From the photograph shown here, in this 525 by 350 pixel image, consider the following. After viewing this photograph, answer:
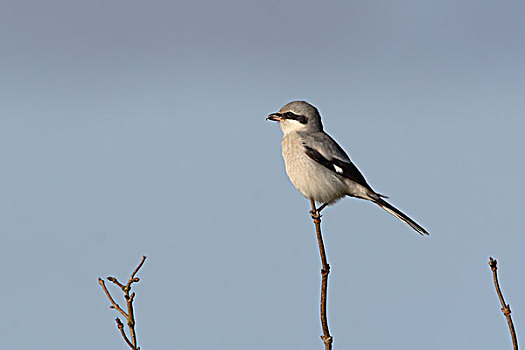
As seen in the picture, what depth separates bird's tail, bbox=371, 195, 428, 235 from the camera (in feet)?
18.7

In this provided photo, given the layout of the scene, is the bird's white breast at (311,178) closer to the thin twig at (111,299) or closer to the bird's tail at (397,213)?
the bird's tail at (397,213)

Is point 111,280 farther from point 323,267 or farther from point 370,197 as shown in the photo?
point 370,197

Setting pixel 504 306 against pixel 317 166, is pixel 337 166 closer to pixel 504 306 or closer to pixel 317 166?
pixel 317 166

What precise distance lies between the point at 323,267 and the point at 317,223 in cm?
37

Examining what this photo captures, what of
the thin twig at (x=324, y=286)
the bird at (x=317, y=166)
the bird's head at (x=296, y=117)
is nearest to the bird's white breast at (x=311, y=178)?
the bird at (x=317, y=166)

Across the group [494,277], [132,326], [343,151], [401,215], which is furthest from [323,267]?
[343,151]

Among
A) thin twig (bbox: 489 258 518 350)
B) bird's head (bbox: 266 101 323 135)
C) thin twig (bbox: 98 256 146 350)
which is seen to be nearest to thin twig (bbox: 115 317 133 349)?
thin twig (bbox: 98 256 146 350)

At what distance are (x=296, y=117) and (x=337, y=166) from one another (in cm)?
62

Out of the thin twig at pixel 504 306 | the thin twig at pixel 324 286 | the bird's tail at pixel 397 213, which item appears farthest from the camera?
the bird's tail at pixel 397 213

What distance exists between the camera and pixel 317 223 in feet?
12.4

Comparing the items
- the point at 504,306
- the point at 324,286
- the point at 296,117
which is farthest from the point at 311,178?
the point at 504,306

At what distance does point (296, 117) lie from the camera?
6.25m

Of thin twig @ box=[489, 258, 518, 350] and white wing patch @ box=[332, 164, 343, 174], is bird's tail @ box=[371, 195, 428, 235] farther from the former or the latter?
thin twig @ box=[489, 258, 518, 350]

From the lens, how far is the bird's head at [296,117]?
20.5 feet
